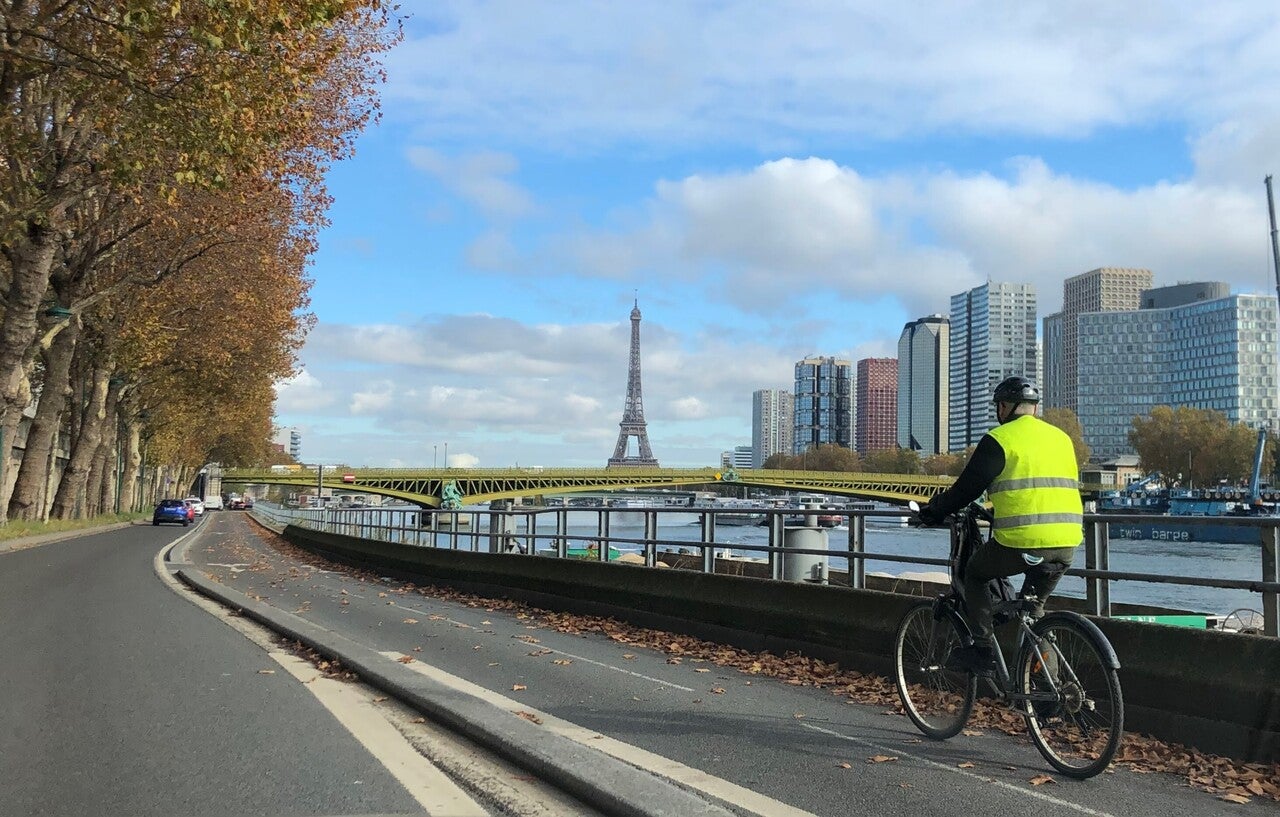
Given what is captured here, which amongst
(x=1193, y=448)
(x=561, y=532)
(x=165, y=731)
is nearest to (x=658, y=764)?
(x=165, y=731)

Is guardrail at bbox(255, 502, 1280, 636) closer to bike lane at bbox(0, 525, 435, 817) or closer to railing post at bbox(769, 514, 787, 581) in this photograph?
railing post at bbox(769, 514, 787, 581)

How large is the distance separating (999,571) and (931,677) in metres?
1.08

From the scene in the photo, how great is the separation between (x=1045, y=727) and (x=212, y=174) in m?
14.1

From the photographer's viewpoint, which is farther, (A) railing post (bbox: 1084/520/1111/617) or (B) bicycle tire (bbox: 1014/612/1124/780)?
(A) railing post (bbox: 1084/520/1111/617)

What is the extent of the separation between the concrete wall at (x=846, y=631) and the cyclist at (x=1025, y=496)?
95 cm

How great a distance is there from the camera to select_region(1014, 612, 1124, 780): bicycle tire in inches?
232

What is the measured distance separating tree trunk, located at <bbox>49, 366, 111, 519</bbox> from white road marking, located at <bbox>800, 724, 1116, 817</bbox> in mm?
43641

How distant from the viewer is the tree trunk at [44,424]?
1486 inches

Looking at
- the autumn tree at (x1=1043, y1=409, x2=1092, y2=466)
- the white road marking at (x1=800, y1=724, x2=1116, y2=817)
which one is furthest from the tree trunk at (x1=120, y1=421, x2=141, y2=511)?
the autumn tree at (x1=1043, y1=409, x2=1092, y2=466)

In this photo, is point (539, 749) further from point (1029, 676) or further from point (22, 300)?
point (22, 300)

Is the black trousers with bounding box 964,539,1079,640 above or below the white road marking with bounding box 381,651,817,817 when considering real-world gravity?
above

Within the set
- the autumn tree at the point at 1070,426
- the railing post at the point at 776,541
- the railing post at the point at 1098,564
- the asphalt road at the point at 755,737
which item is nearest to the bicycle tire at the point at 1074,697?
the asphalt road at the point at 755,737

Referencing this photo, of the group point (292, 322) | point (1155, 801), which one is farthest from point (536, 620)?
point (292, 322)

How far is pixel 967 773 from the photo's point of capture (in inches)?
246
